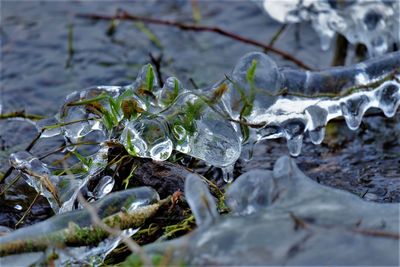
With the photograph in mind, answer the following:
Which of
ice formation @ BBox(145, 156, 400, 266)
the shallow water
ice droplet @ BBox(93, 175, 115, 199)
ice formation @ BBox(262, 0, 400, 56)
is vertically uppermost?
ice formation @ BBox(145, 156, 400, 266)

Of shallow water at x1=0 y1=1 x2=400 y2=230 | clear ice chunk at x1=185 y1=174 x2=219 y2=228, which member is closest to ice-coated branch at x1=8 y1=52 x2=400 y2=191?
shallow water at x1=0 y1=1 x2=400 y2=230

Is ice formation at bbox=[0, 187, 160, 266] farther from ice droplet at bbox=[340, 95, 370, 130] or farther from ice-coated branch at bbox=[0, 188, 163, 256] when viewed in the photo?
ice droplet at bbox=[340, 95, 370, 130]

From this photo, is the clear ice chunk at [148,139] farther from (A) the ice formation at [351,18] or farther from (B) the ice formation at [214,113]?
(A) the ice formation at [351,18]

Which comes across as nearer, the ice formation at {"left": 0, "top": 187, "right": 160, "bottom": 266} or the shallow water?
the ice formation at {"left": 0, "top": 187, "right": 160, "bottom": 266}

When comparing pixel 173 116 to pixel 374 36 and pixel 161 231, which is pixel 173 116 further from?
pixel 374 36

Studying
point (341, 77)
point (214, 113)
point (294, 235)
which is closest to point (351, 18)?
point (341, 77)

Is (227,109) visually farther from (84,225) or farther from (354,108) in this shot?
(84,225)

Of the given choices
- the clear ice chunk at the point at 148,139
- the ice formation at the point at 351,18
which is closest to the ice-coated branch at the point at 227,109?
the clear ice chunk at the point at 148,139

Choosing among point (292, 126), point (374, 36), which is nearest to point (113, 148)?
point (292, 126)
